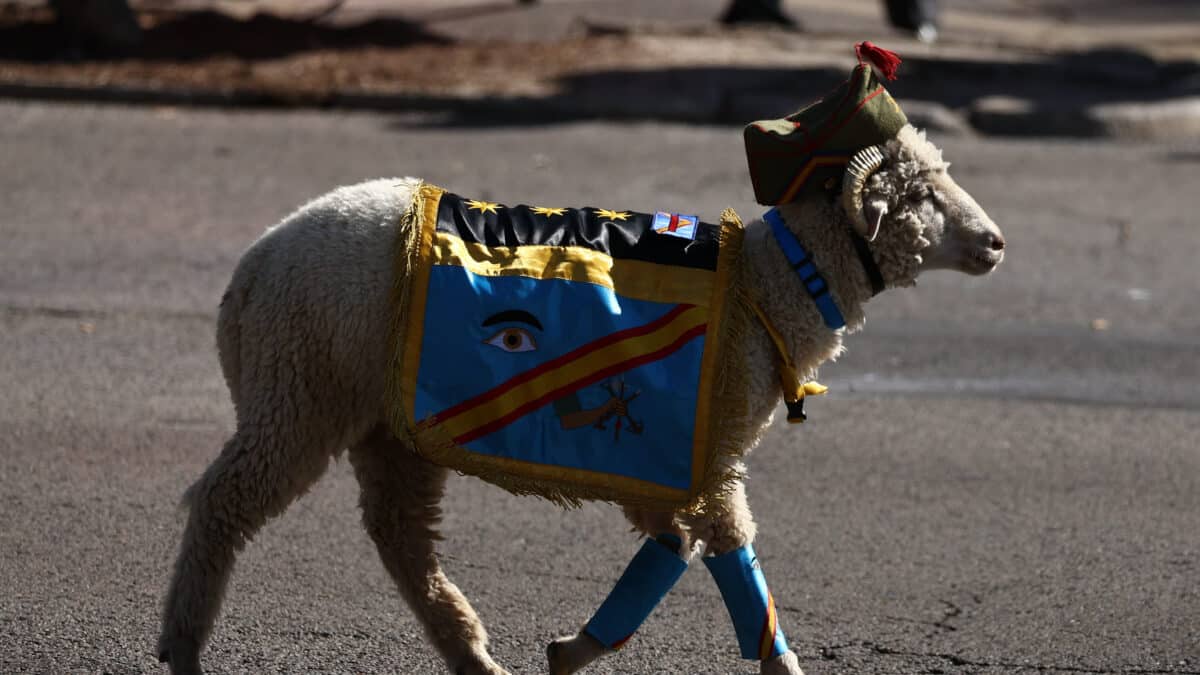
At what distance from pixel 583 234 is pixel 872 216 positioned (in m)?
0.72

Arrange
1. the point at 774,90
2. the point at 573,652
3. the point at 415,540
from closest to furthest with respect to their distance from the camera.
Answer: the point at 573,652
the point at 415,540
the point at 774,90

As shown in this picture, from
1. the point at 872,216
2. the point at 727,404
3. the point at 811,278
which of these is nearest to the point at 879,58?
the point at 872,216

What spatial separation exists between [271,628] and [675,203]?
528cm

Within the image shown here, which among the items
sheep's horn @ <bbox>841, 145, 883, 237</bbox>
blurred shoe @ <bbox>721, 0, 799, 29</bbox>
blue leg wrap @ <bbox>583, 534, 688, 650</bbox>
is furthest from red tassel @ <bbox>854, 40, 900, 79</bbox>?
blurred shoe @ <bbox>721, 0, 799, 29</bbox>

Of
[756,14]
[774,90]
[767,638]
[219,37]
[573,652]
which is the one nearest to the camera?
[767,638]

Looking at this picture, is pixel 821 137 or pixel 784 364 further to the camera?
pixel 784 364

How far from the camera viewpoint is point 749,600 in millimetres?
3848

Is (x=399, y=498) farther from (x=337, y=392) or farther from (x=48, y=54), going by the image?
(x=48, y=54)

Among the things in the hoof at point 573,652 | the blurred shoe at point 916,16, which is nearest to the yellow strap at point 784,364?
the hoof at point 573,652

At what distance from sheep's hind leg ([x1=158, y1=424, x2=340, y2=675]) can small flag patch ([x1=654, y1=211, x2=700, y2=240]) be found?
1018 mm

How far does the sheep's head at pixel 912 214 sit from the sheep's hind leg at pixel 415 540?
136cm

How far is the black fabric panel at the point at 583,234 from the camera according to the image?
3775mm

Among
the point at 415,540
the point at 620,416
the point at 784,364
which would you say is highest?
the point at 784,364

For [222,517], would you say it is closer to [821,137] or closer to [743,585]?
[743,585]
